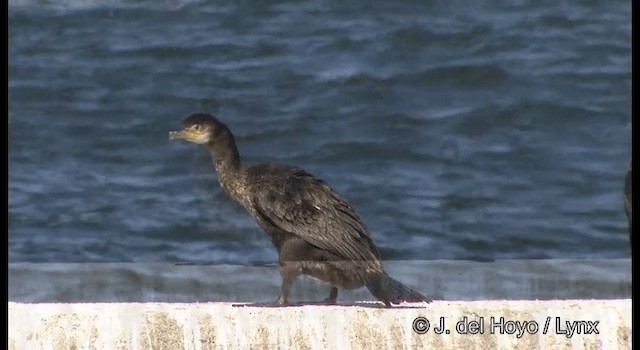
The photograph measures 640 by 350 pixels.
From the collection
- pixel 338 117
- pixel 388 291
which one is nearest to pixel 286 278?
pixel 388 291

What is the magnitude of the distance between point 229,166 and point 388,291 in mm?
1147

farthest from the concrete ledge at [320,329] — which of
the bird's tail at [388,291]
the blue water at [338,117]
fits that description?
the blue water at [338,117]

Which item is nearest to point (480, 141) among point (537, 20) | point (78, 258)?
point (537, 20)

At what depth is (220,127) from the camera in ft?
26.5

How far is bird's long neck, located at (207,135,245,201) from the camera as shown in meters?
7.84

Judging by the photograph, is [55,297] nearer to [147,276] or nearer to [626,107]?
[147,276]

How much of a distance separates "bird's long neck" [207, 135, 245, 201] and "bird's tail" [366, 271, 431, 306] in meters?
0.89

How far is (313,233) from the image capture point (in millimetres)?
7500

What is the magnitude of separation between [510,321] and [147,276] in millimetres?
3663

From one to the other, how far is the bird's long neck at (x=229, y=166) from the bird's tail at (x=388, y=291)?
89 centimetres

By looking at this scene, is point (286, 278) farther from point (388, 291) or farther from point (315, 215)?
point (388, 291)

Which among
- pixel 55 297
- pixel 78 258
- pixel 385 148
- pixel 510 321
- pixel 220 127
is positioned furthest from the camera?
pixel 385 148

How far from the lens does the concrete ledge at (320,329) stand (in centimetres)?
676

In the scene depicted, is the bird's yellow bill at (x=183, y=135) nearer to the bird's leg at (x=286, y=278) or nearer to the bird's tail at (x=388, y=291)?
the bird's leg at (x=286, y=278)
